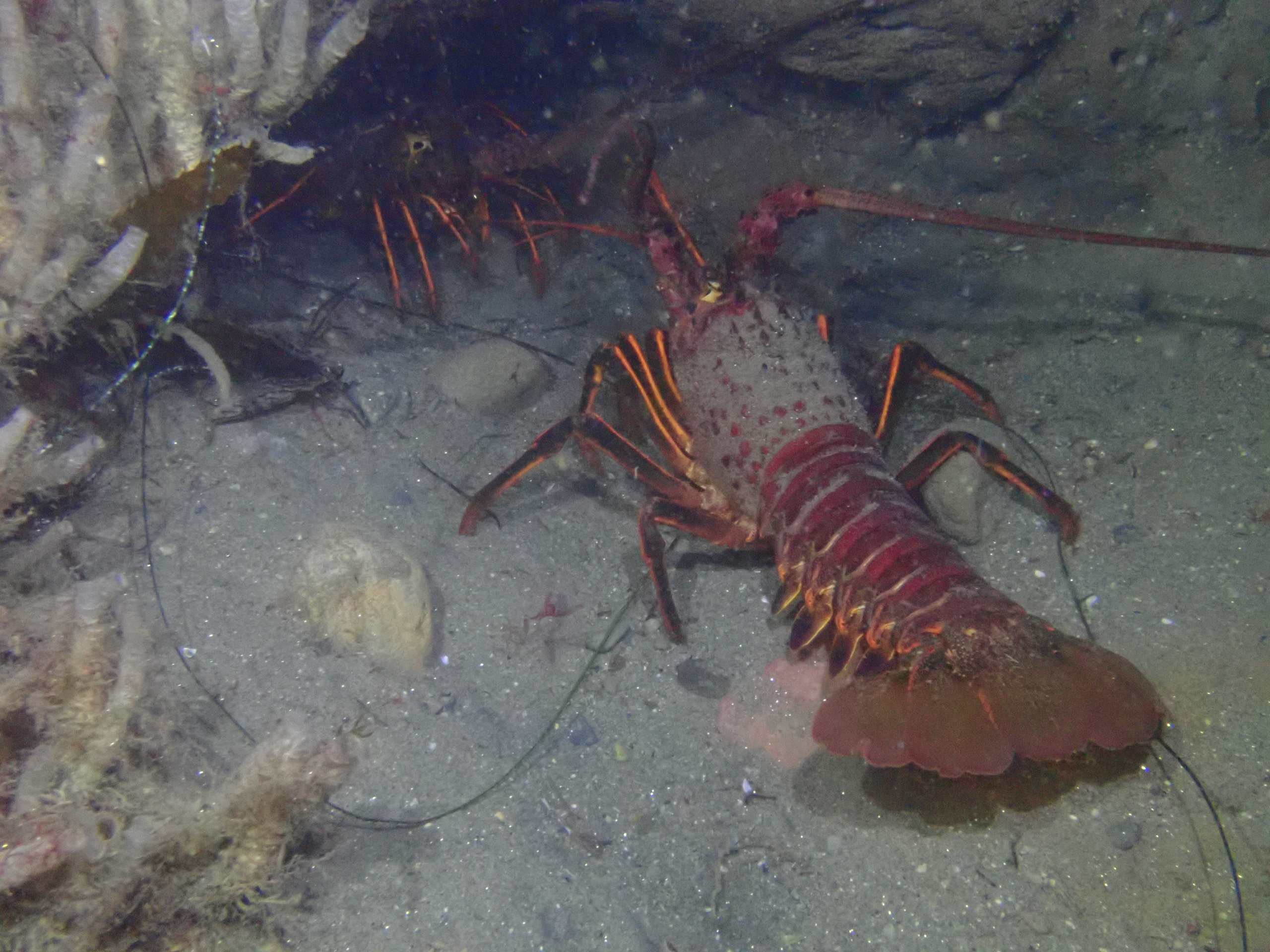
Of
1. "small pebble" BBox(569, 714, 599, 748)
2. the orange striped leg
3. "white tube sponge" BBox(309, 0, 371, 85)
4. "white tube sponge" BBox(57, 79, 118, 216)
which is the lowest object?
"small pebble" BBox(569, 714, 599, 748)

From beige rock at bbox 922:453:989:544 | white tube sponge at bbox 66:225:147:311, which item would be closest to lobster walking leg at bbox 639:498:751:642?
beige rock at bbox 922:453:989:544

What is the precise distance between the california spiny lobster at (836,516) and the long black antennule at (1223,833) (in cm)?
15

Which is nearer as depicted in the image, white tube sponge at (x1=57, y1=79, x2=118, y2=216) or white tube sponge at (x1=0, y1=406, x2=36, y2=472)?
white tube sponge at (x1=0, y1=406, x2=36, y2=472)

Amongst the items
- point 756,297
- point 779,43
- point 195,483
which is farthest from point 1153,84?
Answer: point 195,483

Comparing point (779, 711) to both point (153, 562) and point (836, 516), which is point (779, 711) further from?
point (153, 562)

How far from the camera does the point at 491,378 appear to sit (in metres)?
4.38

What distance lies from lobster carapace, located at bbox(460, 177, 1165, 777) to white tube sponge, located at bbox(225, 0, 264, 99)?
2034mm

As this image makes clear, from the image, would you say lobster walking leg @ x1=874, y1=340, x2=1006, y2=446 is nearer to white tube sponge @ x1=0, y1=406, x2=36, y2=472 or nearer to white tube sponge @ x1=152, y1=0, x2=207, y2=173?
white tube sponge @ x1=152, y1=0, x2=207, y2=173

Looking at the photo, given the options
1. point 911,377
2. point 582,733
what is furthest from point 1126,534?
point 582,733

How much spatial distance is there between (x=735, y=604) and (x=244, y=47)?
10.9 feet

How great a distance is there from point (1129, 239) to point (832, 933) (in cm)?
278

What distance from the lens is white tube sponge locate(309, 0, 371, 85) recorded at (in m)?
3.23

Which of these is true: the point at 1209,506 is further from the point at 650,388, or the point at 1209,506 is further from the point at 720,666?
the point at 650,388

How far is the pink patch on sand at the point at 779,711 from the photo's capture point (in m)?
2.90
